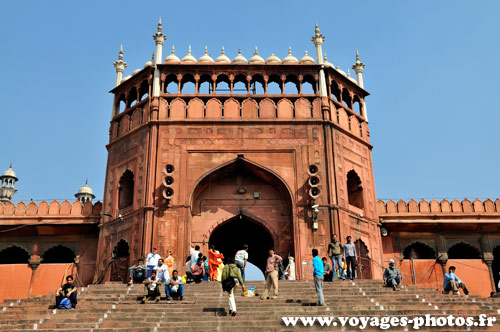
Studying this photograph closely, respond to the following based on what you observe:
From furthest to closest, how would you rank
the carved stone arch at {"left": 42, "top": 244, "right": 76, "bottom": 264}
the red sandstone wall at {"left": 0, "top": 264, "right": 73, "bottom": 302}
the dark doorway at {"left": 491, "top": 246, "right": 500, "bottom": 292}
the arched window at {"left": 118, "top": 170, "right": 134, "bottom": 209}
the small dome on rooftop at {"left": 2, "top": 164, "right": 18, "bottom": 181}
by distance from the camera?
1. the small dome on rooftop at {"left": 2, "top": 164, "right": 18, "bottom": 181}
2. the dark doorway at {"left": 491, "top": 246, "right": 500, "bottom": 292}
3. the carved stone arch at {"left": 42, "top": 244, "right": 76, "bottom": 264}
4. the arched window at {"left": 118, "top": 170, "right": 134, "bottom": 209}
5. the red sandstone wall at {"left": 0, "top": 264, "right": 73, "bottom": 302}

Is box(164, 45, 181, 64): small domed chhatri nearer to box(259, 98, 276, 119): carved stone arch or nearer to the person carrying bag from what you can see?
box(259, 98, 276, 119): carved stone arch

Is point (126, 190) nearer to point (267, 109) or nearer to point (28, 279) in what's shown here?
point (28, 279)

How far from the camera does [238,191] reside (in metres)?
17.7

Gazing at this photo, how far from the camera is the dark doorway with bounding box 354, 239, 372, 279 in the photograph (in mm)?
17422

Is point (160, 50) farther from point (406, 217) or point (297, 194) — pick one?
point (406, 217)

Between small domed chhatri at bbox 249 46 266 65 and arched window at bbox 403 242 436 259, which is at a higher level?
small domed chhatri at bbox 249 46 266 65

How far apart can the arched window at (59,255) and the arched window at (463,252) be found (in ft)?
41.9

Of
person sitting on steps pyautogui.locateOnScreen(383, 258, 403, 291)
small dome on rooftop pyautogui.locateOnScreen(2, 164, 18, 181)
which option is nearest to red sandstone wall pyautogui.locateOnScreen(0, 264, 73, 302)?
person sitting on steps pyautogui.locateOnScreen(383, 258, 403, 291)

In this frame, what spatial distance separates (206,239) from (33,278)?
5642 mm

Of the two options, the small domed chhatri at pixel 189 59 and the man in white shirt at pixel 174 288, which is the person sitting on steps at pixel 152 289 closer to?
the man in white shirt at pixel 174 288

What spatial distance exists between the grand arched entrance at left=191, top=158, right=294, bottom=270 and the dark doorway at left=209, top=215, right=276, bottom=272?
40.3 inches

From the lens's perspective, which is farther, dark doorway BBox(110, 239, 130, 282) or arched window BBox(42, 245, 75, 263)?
arched window BBox(42, 245, 75, 263)

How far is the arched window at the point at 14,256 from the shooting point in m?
19.8

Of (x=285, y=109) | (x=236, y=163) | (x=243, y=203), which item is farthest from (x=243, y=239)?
(x=285, y=109)
